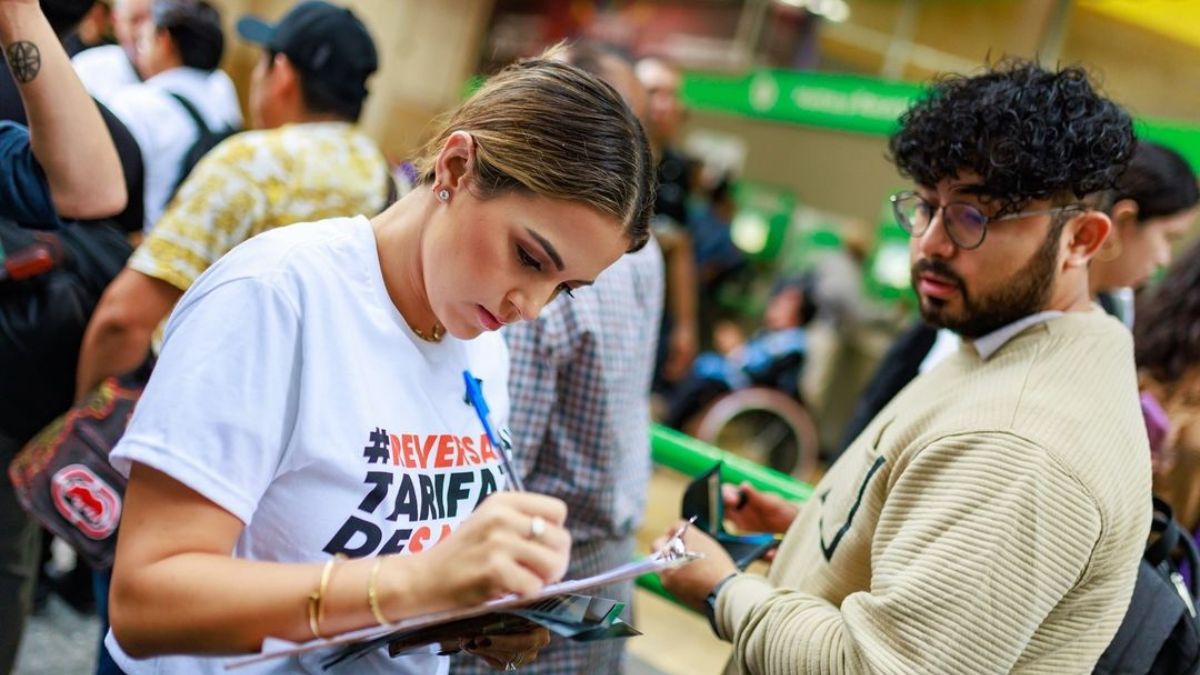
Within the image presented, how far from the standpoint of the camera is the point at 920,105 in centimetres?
181

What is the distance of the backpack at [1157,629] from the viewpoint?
1.53 metres

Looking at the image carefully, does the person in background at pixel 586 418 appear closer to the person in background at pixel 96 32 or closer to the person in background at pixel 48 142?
the person in background at pixel 48 142

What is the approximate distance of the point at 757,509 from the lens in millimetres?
2131

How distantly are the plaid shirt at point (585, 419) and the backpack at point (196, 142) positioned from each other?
1245 mm

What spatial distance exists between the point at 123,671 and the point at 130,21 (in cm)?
267

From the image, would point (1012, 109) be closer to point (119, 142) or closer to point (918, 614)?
point (918, 614)

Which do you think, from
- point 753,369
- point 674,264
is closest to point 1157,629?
point 674,264

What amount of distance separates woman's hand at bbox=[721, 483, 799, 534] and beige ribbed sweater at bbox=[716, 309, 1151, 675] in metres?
0.44

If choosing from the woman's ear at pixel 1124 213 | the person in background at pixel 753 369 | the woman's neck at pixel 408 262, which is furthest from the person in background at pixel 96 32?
the person in background at pixel 753 369

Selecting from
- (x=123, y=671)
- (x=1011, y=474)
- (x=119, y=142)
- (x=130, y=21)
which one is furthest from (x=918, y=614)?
(x=130, y=21)

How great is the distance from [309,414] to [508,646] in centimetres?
41

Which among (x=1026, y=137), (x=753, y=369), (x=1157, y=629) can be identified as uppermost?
(x=1026, y=137)

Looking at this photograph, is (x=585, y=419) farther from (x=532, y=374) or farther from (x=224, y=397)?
(x=224, y=397)

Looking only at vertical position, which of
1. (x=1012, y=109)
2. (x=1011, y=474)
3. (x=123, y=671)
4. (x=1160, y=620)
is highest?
(x=1012, y=109)
